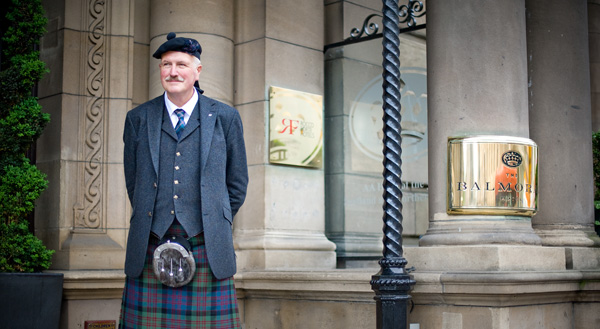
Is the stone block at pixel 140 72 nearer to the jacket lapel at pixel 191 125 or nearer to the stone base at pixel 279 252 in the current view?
the stone base at pixel 279 252

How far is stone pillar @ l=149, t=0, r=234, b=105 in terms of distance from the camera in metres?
9.34

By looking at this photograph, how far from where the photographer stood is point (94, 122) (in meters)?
8.92

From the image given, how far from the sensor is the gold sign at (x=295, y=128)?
952cm

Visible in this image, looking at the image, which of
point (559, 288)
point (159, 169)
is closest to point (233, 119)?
point (159, 169)

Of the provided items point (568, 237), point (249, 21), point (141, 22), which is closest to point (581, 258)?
point (568, 237)

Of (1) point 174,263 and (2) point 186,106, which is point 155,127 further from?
(1) point 174,263

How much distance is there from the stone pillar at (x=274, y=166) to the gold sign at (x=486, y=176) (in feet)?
7.84

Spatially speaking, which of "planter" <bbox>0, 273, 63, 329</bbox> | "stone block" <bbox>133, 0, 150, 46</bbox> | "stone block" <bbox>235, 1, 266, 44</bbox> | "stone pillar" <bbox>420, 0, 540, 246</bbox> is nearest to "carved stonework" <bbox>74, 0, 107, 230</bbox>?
"stone block" <bbox>133, 0, 150, 46</bbox>

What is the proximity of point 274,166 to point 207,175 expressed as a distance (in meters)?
4.69

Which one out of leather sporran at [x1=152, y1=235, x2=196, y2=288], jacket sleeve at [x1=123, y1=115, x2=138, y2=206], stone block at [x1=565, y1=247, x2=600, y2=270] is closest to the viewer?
→ leather sporran at [x1=152, y1=235, x2=196, y2=288]

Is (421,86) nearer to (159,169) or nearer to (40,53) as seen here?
(40,53)

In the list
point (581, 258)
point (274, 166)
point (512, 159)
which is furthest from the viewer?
point (274, 166)

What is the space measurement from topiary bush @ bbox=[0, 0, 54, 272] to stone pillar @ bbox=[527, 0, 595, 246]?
5.03 metres

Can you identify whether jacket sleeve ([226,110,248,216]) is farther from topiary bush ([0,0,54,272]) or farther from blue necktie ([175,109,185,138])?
topiary bush ([0,0,54,272])
